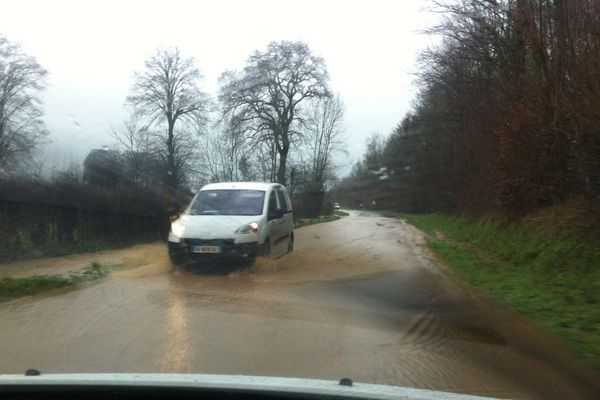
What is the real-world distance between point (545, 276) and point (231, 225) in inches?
227

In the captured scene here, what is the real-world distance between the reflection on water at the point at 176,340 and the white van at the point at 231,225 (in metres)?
2.66

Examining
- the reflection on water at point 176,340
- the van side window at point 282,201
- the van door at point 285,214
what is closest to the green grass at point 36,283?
the reflection on water at point 176,340

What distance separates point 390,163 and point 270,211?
37.2m

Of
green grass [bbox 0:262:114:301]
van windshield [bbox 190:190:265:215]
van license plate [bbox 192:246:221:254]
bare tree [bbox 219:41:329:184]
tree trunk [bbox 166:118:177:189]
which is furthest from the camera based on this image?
bare tree [bbox 219:41:329:184]

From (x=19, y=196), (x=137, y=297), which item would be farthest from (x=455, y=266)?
(x=19, y=196)

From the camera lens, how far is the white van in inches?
462

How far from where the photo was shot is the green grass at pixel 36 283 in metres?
9.87

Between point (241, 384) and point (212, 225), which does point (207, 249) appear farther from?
point (241, 384)

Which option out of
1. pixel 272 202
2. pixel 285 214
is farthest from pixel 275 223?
pixel 285 214

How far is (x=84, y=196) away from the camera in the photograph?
1925cm

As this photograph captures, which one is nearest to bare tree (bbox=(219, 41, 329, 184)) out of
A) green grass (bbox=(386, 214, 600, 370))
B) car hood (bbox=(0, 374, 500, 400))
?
green grass (bbox=(386, 214, 600, 370))

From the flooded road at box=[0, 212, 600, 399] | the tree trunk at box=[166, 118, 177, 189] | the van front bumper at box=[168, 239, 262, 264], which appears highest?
the tree trunk at box=[166, 118, 177, 189]

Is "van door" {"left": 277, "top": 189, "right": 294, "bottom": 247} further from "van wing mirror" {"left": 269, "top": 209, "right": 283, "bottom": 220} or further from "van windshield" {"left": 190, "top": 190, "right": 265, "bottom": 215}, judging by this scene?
"van windshield" {"left": 190, "top": 190, "right": 265, "bottom": 215}

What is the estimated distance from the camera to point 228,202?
43.6 feet
